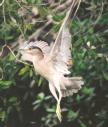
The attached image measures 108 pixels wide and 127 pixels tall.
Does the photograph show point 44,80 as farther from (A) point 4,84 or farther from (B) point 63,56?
(B) point 63,56

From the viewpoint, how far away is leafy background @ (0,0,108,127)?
2.84 m

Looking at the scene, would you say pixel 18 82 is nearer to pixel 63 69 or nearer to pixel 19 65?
pixel 19 65

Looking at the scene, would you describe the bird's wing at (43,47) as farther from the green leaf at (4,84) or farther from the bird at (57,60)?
the green leaf at (4,84)

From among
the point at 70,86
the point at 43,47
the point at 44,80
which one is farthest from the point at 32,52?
the point at 44,80

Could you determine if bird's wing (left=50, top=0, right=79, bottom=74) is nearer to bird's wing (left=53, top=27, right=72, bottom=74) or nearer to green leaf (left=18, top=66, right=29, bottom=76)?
bird's wing (left=53, top=27, right=72, bottom=74)

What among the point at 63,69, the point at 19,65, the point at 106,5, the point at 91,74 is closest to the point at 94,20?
the point at 106,5

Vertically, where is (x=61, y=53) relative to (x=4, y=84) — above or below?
above

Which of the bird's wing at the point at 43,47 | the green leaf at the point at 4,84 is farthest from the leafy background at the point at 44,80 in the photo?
the bird's wing at the point at 43,47

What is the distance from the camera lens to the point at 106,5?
9.84ft

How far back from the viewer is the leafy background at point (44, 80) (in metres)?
2.84

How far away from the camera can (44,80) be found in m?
2.93

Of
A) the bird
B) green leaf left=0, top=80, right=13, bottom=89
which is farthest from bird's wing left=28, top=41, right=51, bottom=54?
green leaf left=0, top=80, right=13, bottom=89

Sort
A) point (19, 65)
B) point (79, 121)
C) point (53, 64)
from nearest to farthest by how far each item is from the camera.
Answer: point (53, 64)
point (19, 65)
point (79, 121)

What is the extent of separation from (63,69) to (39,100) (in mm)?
2019
